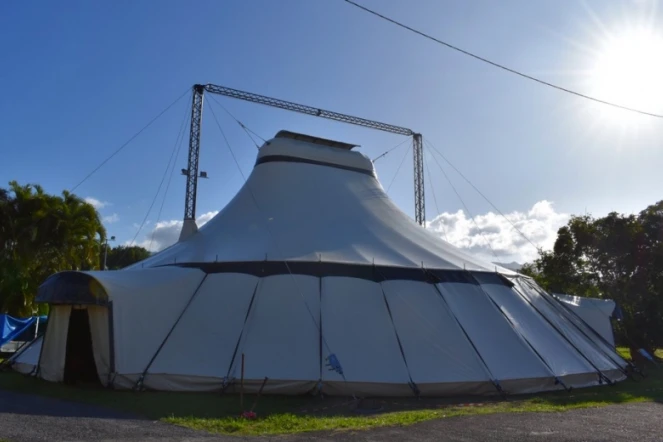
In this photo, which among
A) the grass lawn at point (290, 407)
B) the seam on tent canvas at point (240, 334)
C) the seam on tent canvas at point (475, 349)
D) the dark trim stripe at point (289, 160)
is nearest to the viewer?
the grass lawn at point (290, 407)

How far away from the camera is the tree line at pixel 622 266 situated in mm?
18531

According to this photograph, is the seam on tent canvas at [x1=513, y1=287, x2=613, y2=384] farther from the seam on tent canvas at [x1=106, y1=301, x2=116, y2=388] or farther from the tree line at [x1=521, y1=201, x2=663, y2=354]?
the seam on tent canvas at [x1=106, y1=301, x2=116, y2=388]

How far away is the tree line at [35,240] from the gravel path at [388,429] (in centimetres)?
1321

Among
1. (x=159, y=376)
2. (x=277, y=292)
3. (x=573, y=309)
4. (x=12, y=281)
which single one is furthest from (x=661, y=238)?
(x=12, y=281)

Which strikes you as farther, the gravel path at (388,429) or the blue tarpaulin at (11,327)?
the blue tarpaulin at (11,327)

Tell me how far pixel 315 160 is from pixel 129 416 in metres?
9.41

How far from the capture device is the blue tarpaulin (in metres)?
15.6

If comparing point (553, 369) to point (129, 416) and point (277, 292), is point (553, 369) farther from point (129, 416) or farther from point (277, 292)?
point (129, 416)

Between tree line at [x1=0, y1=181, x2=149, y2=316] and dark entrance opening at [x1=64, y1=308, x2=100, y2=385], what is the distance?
1014 cm

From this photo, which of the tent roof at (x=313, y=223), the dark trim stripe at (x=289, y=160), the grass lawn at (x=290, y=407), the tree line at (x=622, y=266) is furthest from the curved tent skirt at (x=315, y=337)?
the tree line at (x=622, y=266)

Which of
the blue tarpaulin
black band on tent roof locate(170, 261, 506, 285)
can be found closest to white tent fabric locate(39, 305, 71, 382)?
black band on tent roof locate(170, 261, 506, 285)

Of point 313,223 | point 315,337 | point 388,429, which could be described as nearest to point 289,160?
point 313,223

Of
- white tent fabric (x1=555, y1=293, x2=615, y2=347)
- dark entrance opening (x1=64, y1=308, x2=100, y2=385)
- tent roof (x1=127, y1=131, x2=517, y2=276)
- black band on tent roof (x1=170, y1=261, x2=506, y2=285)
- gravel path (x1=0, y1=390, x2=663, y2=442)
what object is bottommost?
gravel path (x1=0, y1=390, x2=663, y2=442)

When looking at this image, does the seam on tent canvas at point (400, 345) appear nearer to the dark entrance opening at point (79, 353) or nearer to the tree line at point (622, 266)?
the dark entrance opening at point (79, 353)
